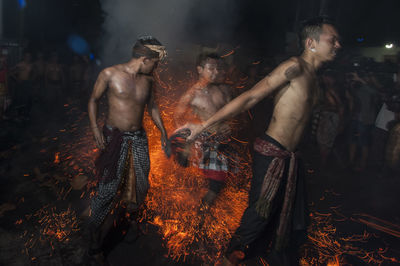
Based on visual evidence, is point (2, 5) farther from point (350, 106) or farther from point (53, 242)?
point (350, 106)

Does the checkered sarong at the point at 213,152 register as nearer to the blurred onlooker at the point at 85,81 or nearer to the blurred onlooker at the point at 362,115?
the blurred onlooker at the point at 362,115

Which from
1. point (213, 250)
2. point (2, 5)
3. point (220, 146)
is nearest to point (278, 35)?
point (220, 146)

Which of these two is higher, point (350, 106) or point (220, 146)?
point (350, 106)

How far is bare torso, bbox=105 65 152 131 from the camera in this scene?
289 cm

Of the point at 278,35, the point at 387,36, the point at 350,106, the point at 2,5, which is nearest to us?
the point at 350,106

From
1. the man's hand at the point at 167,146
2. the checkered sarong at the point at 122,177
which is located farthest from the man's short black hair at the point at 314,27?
the checkered sarong at the point at 122,177

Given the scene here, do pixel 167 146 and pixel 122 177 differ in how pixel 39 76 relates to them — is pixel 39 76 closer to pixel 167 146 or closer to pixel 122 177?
pixel 167 146

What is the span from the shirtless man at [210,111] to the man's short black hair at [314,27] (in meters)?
1.43

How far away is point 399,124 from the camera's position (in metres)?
5.61

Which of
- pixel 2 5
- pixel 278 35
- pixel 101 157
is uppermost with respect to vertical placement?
pixel 2 5

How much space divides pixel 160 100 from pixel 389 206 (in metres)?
4.61

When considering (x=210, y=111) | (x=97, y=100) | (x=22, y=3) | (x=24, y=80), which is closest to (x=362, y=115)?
(x=210, y=111)

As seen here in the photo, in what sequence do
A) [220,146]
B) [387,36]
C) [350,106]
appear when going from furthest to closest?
[387,36], [350,106], [220,146]

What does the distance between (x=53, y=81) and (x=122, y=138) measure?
820 centimetres
